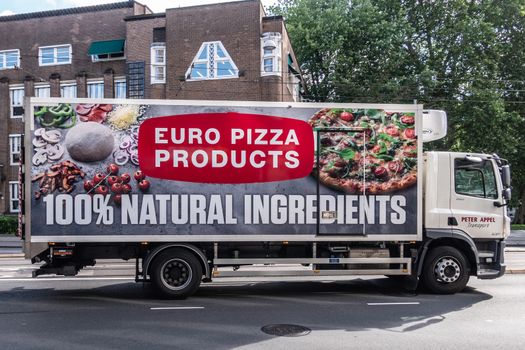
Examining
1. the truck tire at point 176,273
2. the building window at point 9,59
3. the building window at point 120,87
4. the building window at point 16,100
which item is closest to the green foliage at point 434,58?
the building window at point 120,87

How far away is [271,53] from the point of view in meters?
24.5

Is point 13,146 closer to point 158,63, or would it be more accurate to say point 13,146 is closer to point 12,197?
point 12,197

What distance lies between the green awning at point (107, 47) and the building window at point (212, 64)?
585 cm

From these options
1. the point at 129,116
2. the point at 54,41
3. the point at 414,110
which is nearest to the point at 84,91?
the point at 54,41

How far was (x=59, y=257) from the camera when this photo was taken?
8234mm

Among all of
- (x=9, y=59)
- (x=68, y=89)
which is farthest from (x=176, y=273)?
(x=9, y=59)

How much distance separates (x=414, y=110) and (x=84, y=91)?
25.4m

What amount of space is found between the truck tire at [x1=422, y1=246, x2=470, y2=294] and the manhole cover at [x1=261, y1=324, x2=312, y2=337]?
11.2 feet

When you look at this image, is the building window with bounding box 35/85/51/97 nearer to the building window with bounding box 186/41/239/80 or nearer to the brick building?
the brick building

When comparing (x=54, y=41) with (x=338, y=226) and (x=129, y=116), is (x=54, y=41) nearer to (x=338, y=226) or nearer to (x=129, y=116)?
(x=129, y=116)

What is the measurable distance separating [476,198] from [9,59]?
31437 mm

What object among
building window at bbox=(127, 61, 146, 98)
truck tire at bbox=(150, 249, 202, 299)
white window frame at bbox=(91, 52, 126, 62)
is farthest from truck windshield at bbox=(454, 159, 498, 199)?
white window frame at bbox=(91, 52, 126, 62)

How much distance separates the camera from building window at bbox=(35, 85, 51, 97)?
1198 inches

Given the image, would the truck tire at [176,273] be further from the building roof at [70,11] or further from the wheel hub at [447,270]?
the building roof at [70,11]
